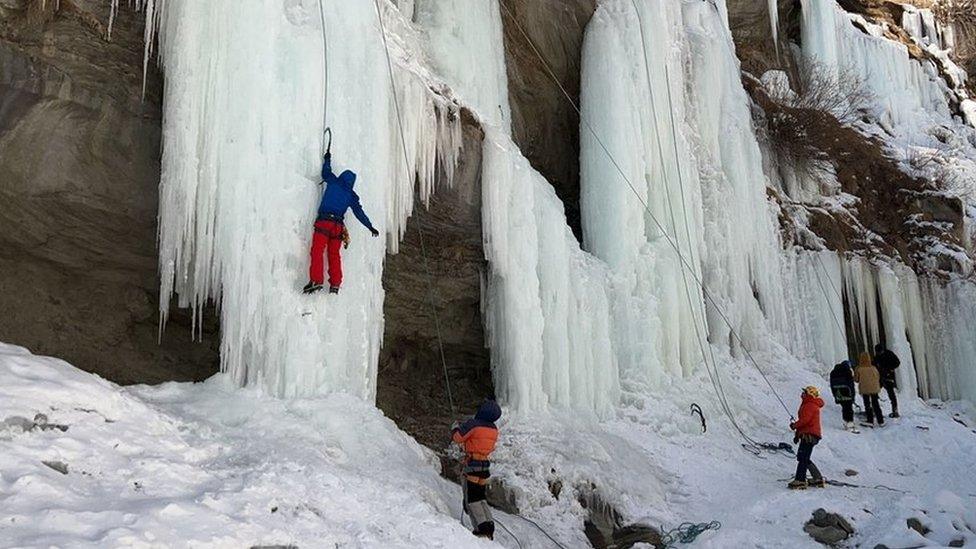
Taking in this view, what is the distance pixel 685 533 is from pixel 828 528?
1403 millimetres

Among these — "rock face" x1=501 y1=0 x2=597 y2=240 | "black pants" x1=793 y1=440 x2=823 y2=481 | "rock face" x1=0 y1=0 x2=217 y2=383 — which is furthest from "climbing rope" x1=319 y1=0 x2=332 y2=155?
"black pants" x1=793 y1=440 x2=823 y2=481

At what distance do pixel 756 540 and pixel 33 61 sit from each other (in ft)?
27.4

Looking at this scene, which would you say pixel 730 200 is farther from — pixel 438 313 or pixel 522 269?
pixel 438 313

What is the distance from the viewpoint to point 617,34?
526 inches

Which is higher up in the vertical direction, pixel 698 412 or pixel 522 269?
pixel 522 269

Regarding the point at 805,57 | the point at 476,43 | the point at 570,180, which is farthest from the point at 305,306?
the point at 805,57

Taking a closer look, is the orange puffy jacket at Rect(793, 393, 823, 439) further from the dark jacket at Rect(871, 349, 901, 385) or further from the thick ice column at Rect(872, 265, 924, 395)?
the thick ice column at Rect(872, 265, 924, 395)

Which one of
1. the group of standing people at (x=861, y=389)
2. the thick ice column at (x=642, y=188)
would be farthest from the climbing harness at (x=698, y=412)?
the group of standing people at (x=861, y=389)

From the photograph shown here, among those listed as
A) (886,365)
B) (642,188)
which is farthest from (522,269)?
(886,365)

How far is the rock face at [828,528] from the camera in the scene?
7.84m

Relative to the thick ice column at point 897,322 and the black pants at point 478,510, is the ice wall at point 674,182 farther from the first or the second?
the black pants at point 478,510

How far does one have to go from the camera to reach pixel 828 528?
7.95 m

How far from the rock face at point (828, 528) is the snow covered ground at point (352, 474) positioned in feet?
0.35

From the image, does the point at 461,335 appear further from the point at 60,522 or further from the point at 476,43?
the point at 60,522
